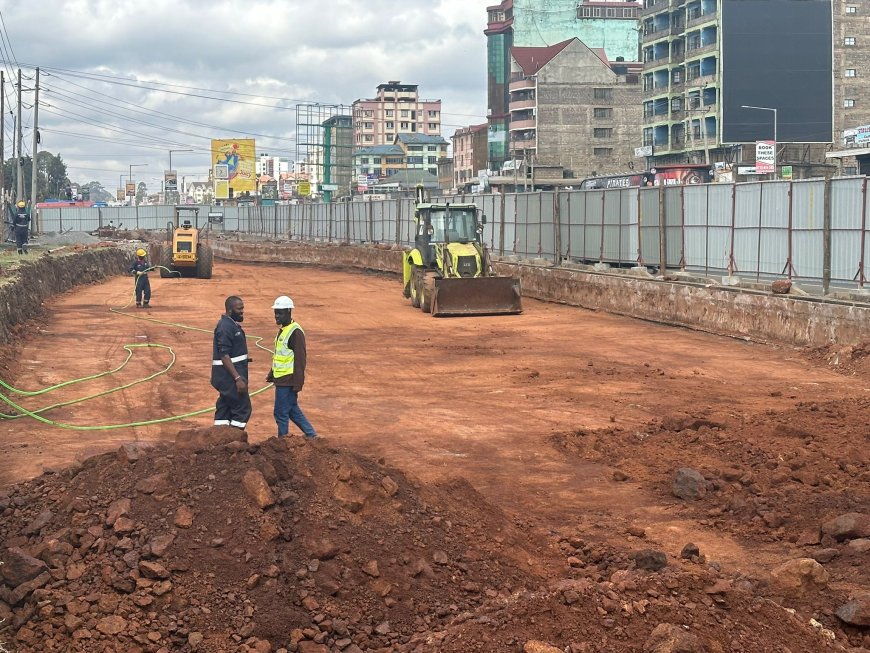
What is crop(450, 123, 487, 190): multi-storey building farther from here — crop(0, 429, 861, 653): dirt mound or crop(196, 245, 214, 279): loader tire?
crop(0, 429, 861, 653): dirt mound

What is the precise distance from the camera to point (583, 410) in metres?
14.1

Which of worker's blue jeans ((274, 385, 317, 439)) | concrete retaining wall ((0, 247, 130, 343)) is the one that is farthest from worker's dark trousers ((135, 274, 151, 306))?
worker's blue jeans ((274, 385, 317, 439))

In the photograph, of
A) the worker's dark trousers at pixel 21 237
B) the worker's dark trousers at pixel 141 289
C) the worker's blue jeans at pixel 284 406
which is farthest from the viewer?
the worker's dark trousers at pixel 21 237

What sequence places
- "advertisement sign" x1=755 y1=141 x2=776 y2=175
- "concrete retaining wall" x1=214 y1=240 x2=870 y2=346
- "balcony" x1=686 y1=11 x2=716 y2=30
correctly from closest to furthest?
"concrete retaining wall" x1=214 y1=240 x2=870 y2=346 < "advertisement sign" x1=755 y1=141 x2=776 y2=175 < "balcony" x1=686 y1=11 x2=716 y2=30

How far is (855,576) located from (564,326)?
56.2 feet

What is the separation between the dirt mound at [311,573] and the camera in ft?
20.0

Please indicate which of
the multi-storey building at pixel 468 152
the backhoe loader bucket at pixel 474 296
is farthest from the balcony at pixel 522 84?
the backhoe loader bucket at pixel 474 296

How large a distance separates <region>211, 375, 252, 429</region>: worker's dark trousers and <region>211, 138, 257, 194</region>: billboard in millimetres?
101094

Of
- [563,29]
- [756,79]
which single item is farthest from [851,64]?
[563,29]

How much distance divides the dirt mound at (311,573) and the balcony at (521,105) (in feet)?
330

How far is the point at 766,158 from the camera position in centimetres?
5553

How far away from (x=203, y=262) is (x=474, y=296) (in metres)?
18.9

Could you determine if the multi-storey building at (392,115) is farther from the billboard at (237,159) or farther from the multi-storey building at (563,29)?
the billboard at (237,159)

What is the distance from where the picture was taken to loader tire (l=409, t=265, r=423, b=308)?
28.0 metres
